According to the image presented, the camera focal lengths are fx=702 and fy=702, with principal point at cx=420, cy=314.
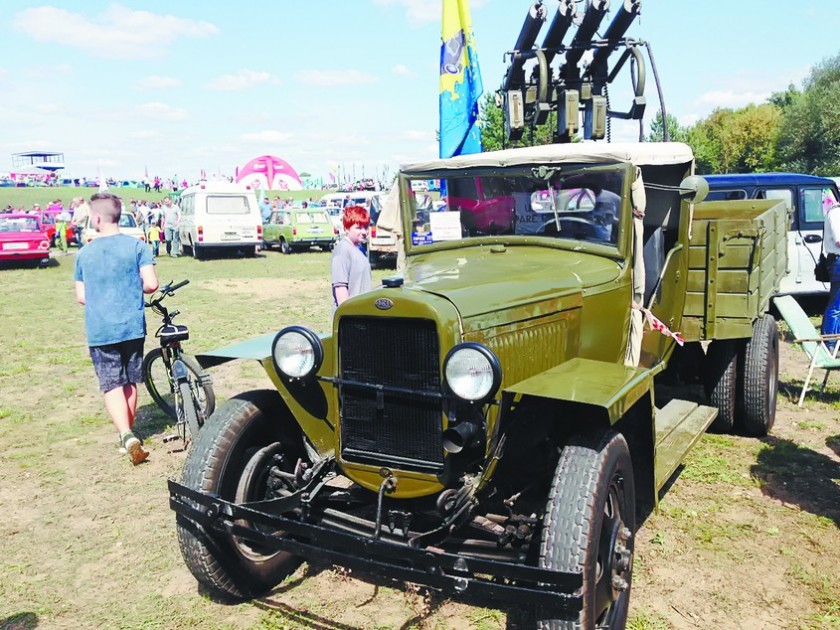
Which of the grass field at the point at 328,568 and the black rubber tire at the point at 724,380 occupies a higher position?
the black rubber tire at the point at 724,380

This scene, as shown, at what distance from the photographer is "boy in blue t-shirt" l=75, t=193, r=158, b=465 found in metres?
4.74

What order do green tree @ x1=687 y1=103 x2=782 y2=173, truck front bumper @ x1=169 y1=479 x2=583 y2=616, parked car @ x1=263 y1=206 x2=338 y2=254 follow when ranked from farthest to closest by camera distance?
green tree @ x1=687 y1=103 x2=782 y2=173 < parked car @ x1=263 y1=206 x2=338 y2=254 < truck front bumper @ x1=169 y1=479 x2=583 y2=616

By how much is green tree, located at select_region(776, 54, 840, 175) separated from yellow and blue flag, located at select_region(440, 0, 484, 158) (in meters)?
28.2

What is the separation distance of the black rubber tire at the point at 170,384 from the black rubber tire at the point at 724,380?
3714 millimetres

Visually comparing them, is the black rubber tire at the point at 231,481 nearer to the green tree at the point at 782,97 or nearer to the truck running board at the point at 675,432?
the truck running board at the point at 675,432

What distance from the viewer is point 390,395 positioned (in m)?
2.98

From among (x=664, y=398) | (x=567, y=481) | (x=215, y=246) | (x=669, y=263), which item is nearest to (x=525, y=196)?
(x=669, y=263)

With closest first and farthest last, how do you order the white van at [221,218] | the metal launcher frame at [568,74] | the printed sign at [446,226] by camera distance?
the printed sign at [446,226]
the metal launcher frame at [568,74]
the white van at [221,218]

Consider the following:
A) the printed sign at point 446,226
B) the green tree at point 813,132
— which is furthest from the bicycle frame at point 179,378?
the green tree at point 813,132

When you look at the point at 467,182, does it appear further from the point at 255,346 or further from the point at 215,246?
the point at 215,246

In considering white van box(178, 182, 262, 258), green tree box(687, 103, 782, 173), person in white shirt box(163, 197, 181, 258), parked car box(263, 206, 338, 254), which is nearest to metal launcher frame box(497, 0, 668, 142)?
white van box(178, 182, 262, 258)

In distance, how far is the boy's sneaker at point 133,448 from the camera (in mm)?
4801

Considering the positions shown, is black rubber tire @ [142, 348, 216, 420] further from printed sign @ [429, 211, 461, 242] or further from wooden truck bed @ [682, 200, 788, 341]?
wooden truck bed @ [682, 200, 788, 341]

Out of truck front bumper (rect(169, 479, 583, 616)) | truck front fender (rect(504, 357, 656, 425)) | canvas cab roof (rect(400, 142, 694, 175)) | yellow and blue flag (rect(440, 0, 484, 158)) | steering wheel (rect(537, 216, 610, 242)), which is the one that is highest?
yellow and blue flag (rect(440, 0, 484, 158))
